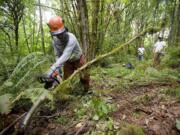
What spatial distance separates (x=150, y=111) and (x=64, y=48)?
199cm

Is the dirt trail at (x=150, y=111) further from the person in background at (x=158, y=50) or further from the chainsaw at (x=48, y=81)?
the person in background at (x=158, y=50)

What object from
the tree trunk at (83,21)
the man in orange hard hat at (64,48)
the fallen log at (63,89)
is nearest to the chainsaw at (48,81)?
the man in orange hard hat at (64,48)

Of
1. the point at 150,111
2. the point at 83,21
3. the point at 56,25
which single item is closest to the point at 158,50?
the point at 83,21

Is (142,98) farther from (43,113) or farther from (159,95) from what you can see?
(43,113)

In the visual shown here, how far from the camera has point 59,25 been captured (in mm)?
3605

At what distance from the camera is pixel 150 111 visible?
3.31m

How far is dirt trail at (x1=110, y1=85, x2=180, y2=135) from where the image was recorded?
2.86 meters

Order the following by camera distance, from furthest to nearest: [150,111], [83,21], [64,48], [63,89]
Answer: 1. [83,21]
2. [64,48]
3. [150,111]
4. [63,89]

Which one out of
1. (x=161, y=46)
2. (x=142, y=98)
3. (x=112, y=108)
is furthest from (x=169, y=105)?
(x=161, y=46)

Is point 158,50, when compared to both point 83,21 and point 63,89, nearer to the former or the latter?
point 83,21

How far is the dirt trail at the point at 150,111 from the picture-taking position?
2.86 m

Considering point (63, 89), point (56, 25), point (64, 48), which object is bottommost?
point (63, 89)

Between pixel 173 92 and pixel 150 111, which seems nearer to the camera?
pixel 150 111

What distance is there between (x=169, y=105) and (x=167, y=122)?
0.61m
